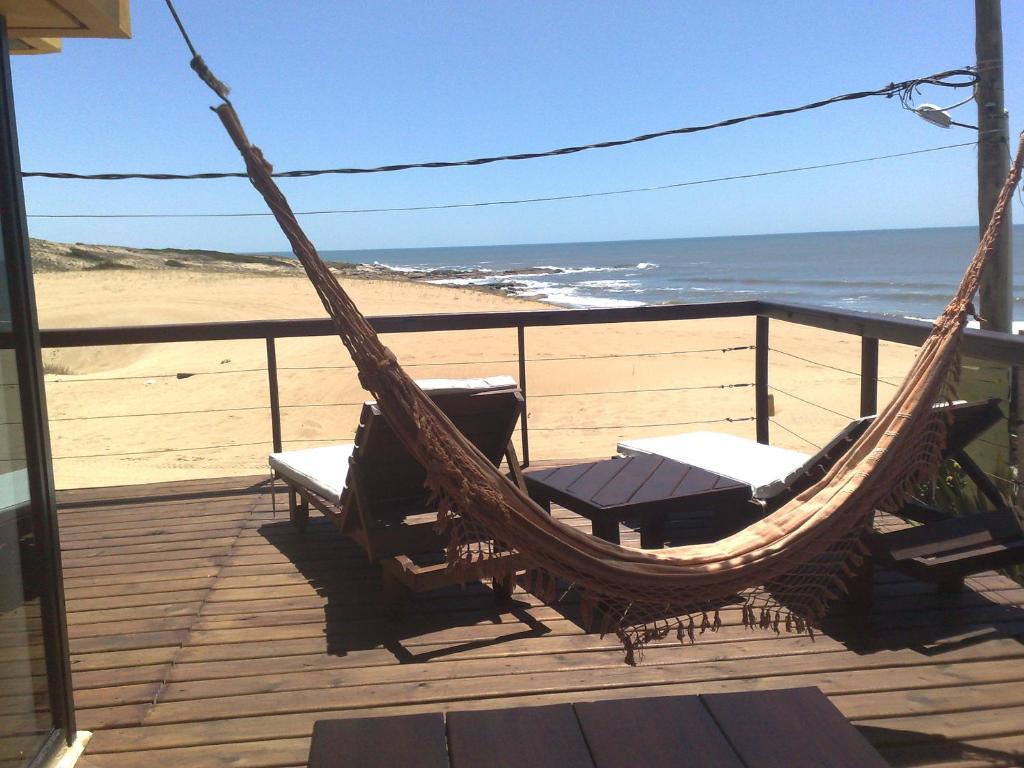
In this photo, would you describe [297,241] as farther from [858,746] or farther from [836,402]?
[836,402]

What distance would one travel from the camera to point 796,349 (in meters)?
13.1

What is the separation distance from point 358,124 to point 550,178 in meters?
21.0

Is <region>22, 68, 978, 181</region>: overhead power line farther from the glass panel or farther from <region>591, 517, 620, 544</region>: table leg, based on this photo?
the glass panel

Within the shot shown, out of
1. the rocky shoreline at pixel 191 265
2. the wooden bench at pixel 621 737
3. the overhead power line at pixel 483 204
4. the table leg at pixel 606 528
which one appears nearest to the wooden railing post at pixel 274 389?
the overhead power line at pixel 483 204

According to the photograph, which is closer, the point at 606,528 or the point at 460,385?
the point at 606,528

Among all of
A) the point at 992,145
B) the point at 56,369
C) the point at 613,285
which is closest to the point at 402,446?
the point at 992,145

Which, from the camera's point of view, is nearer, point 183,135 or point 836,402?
point 183,135

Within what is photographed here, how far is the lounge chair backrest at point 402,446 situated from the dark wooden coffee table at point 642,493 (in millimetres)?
261

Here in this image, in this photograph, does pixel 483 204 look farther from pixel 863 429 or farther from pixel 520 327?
pixel 863 429

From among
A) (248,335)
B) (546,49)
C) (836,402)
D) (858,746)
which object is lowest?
(836,402)

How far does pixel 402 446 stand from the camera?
103 inches

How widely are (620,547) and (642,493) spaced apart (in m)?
1.06

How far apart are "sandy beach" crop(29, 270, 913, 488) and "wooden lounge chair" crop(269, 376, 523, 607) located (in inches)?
64.3

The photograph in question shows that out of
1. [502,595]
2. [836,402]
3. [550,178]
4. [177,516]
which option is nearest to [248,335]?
[177,516]
